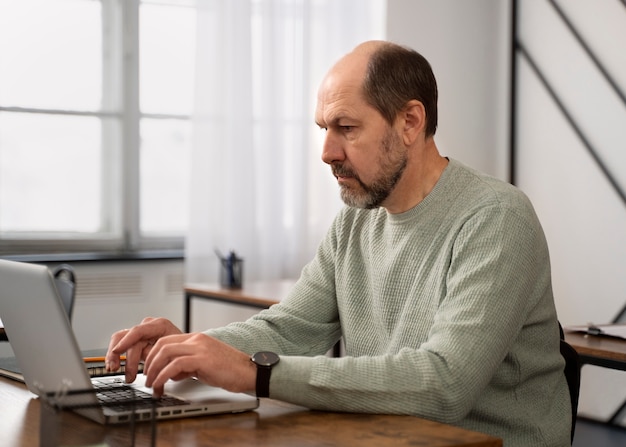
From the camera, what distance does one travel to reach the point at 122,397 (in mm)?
1315

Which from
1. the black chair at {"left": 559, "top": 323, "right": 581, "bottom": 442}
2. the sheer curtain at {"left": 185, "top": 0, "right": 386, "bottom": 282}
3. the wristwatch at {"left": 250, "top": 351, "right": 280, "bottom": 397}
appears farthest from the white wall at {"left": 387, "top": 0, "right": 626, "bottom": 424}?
the wristwatch at {"left": 250, "top": 351, "right": 280, "bottom": 397}

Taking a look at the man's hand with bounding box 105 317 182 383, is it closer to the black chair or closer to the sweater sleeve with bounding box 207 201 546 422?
the sweater sleeve with bounding box 207 201 546 422

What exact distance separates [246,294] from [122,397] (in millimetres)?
2462

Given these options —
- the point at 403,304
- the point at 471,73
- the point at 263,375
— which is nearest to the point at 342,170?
the point at 403,304

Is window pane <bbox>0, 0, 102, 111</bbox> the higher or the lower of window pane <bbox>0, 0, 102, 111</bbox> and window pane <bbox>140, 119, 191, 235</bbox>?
the higher

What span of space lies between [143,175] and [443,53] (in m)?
1.92

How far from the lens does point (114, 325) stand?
4.72 m

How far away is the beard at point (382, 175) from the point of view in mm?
1675

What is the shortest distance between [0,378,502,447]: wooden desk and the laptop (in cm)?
2

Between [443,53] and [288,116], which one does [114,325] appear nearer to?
[288,116]

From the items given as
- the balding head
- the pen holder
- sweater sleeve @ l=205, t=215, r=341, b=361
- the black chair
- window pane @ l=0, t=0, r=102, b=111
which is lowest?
the pen holder

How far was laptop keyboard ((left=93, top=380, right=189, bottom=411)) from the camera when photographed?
1.20 metres

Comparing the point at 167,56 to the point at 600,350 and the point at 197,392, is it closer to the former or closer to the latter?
the point at 600,350

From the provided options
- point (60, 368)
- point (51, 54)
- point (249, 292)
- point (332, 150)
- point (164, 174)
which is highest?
point (51, 54)
